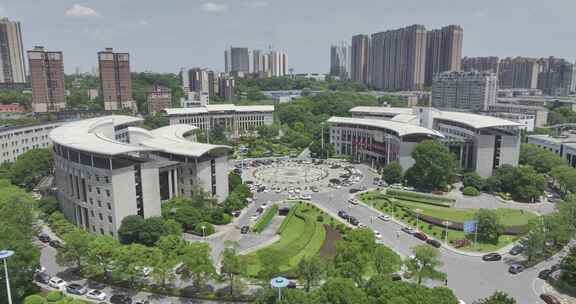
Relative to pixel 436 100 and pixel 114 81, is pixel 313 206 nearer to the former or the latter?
pixel 114 81

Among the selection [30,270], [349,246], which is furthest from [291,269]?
[30,270]

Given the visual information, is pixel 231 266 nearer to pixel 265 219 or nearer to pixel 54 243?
pixel 265 219

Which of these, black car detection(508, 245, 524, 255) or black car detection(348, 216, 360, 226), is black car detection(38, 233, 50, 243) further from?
black car detection(508, 245, 524, 255)

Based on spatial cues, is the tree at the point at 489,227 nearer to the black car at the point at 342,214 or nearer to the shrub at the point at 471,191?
the black car at the point at 342,214

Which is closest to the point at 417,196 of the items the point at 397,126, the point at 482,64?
the point at 397,126

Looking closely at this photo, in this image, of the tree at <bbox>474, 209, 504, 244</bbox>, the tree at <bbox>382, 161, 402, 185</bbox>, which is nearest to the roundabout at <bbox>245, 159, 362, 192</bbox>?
the tree at <bbox>382, 161, 402, 185</bbox>
